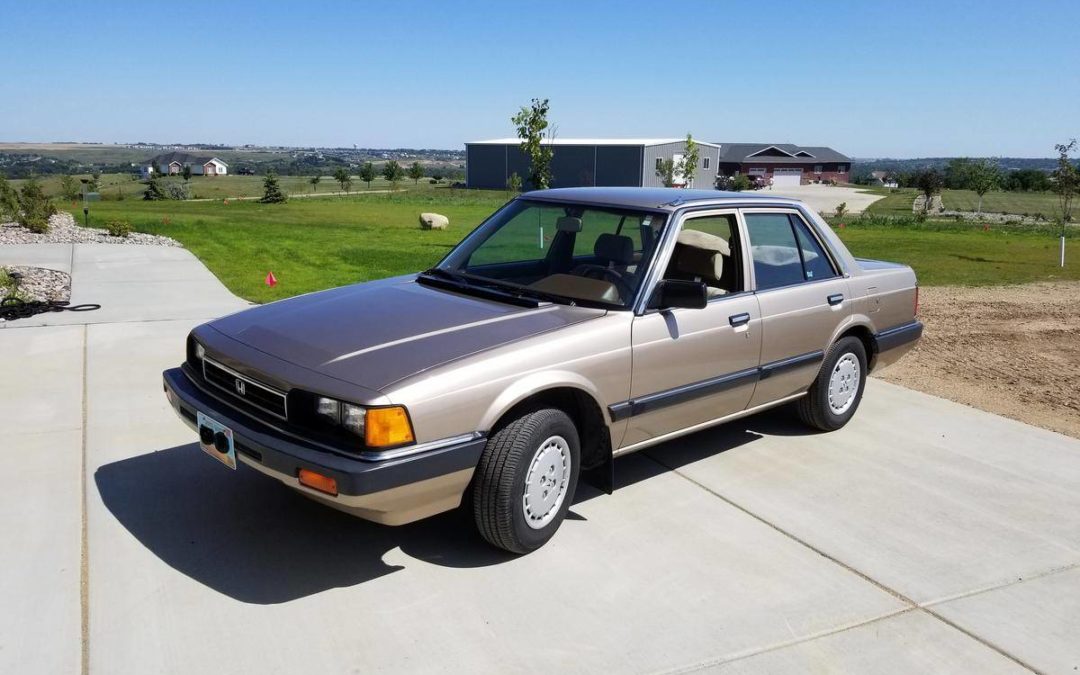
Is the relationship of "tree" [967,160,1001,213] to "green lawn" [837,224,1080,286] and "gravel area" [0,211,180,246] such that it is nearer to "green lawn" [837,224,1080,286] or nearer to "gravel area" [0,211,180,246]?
"green lawn" [837,224,1080,286]

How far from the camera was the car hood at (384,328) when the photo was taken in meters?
3.66

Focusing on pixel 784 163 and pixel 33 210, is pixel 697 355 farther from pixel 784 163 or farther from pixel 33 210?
pixel 784 163

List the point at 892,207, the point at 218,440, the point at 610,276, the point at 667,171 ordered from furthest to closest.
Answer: the point at 667,171, the point at 892,207, the point at 610,276, the point at 218,440

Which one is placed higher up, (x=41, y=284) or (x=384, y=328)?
(x=384, y=328)

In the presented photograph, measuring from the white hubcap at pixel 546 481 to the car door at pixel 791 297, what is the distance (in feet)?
5.57

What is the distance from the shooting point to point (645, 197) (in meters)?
5.11

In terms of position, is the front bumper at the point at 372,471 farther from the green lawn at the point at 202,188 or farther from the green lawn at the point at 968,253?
the green lawn at the point at 202,188

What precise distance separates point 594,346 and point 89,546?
2.62m

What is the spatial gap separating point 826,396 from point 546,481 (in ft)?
8.82

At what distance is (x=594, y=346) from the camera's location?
4.14 m

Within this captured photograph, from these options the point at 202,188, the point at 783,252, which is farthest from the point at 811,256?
the point at 202,188

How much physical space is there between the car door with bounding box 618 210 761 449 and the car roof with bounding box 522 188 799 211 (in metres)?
0.12

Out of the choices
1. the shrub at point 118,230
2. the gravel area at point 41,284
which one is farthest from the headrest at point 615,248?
the shrub at point 118,230

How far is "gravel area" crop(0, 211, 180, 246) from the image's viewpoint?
15.8 metres
